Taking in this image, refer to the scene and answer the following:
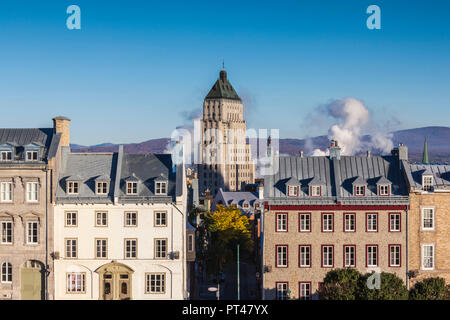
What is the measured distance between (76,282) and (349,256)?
2789cm

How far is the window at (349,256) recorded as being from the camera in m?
64.9

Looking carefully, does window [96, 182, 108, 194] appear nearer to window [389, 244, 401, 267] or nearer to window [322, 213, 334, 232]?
window [322, 213, 334, 232]

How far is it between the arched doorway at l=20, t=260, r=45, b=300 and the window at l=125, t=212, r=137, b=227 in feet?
31.9

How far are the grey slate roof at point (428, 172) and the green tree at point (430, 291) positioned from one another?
10.6 m

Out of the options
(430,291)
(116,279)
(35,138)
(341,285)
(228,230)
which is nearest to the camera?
(341,285)

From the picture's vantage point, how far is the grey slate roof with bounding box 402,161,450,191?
64875 mm

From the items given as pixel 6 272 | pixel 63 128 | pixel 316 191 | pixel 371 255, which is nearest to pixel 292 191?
pixel 316 191

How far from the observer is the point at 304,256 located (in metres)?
64.8

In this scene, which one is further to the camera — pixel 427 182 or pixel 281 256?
pixel 427 182

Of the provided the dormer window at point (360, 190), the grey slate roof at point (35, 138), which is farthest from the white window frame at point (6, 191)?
the dormer window at point (360, 190)

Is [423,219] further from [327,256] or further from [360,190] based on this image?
[327,256]

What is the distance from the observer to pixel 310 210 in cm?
6488

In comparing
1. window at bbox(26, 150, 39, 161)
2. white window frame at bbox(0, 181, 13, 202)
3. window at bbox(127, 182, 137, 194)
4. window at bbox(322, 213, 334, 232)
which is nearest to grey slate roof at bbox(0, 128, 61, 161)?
window at bbox(26, 150, 39, 161)

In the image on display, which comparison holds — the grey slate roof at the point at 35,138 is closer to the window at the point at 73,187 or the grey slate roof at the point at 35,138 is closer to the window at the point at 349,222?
the window at the point at 73,187
